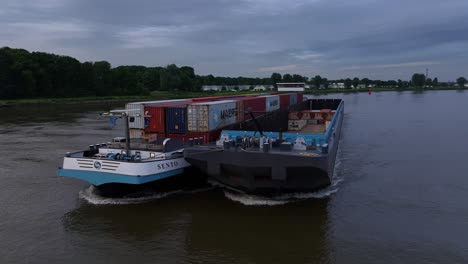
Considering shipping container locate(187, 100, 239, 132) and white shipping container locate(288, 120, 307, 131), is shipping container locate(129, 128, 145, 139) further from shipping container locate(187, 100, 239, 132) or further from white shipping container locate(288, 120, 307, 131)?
white shipping container locate(288, 120, 307, 131)

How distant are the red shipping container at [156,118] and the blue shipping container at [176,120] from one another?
206 mm

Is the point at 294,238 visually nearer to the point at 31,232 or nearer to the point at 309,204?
the point at 309,204

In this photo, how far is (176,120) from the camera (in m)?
19.1

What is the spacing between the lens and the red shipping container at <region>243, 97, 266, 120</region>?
80.8 feet

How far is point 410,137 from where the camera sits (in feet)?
111

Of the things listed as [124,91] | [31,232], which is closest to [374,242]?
[31,232]

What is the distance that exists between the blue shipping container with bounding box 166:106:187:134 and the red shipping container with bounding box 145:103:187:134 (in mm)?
206

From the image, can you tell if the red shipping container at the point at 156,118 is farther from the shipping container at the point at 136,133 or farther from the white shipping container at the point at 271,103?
the white shipping container at the point at 271,103

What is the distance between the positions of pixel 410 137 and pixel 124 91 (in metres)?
103

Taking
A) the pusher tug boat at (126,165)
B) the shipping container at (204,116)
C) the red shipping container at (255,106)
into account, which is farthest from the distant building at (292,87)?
the pusher tug boat at (126,165)

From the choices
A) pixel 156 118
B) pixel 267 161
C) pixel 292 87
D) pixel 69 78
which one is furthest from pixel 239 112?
pixel 69 78

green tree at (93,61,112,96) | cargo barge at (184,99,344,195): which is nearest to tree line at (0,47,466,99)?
green tree at (93,61,112,96)

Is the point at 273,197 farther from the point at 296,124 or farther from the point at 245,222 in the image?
the point at 296,124

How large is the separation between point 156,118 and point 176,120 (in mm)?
1074
